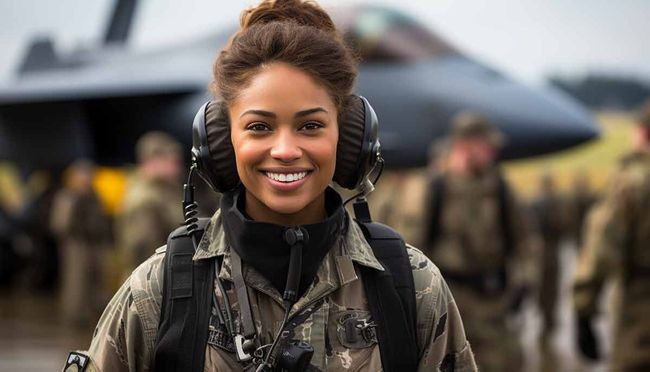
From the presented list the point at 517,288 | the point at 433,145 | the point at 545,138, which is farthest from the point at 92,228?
the point at 517,288

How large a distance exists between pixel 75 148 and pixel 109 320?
10.7 meters

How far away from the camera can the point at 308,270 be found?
81.5 inches

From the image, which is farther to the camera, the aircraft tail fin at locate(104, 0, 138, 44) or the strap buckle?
the aircraft tail fin at locate(104, 0, 138, 44)

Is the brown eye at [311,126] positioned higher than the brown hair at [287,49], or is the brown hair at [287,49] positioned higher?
the brown hair at [287,49]

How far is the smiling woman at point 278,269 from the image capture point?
2002 millimetres

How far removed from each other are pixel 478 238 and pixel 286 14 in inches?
154

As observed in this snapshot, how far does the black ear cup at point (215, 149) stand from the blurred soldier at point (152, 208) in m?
4.43

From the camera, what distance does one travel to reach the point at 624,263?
17.7 ft

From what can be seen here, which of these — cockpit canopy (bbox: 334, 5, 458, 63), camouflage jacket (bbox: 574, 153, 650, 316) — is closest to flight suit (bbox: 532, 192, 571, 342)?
cockpit canopy (bbox: 334, 5, 458, 63)

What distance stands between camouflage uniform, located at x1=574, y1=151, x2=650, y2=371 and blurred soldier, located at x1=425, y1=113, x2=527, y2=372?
0.58 m

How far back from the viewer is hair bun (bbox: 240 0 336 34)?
218 centimetres

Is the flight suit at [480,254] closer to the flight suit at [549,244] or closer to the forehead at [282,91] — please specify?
the forehead at [282,91]

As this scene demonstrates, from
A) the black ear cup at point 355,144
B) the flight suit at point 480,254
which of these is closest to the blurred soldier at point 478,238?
the flight suit at point 480,254

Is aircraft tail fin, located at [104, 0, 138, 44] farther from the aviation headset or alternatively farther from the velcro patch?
the velcro patch
